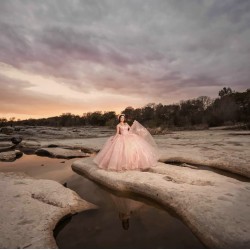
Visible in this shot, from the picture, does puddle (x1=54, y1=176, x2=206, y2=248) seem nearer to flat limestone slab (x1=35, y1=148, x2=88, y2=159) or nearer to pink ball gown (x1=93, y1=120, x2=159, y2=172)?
pink ball gown (x1=93, y1=120, x2=159, y2=172)

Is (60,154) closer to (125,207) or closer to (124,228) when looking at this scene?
(125,207)

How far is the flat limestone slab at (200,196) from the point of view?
14.0 ft

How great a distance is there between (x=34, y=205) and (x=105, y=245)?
8.26 ft

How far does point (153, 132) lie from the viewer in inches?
1292

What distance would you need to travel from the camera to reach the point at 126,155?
9.09 m

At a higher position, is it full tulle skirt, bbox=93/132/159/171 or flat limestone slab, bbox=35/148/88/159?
full tulle skirt, bbox=93/132/159/171

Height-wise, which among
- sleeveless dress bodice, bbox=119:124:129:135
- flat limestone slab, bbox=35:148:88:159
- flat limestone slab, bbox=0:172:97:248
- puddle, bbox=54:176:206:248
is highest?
sleeveless dress bodice, bbox=119:124:129:135

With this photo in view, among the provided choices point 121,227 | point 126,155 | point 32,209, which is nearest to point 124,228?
point 121,227

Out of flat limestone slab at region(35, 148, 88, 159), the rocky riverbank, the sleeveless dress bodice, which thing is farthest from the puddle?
flat limestone slab at region(35, 148, 88, 159)

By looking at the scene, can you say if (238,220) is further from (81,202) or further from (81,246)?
(81,202)

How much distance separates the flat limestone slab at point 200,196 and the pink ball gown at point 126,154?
0.37 metres

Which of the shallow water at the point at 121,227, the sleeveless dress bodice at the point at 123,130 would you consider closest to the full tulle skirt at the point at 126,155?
the sleeveless dress bodice at the point at 123,130

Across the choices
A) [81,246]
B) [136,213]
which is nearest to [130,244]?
[81,246]

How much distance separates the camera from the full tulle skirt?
29.5ft
